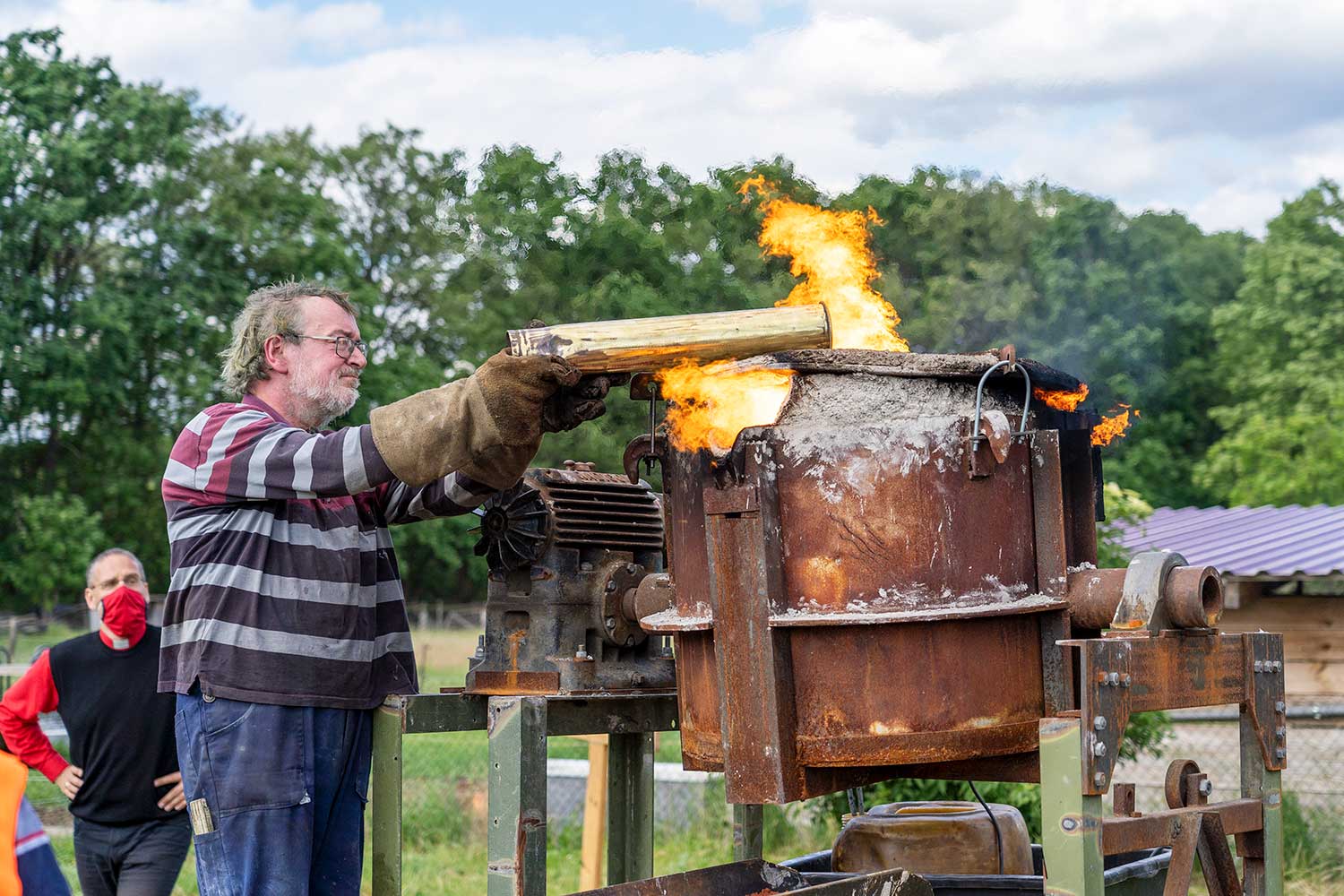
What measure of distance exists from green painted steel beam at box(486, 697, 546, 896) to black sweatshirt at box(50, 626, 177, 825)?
77.2 inches

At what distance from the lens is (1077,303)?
25266mm

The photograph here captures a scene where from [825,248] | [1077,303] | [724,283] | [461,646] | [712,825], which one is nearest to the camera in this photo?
[825,248]

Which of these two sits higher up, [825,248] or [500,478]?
[825,248]

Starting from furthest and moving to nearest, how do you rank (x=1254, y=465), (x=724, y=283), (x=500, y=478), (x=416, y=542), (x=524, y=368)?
(x=416, y=542) → (x=1254, y=465) → (x=724, y=283) → (x=500, y=478) → (x=524, y=368)

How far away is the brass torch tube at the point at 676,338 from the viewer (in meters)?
3.33

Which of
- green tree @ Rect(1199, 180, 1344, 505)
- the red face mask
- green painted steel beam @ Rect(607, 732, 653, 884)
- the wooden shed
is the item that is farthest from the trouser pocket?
green tree @ Rect(1199, 180, 1344, 505)

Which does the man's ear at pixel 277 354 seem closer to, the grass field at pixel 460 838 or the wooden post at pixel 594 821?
the wooden post at pixel 594 821

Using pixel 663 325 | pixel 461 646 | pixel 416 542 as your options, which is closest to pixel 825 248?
pixel 663 325

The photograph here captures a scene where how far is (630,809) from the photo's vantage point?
4961 millimetres

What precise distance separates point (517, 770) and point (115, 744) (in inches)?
87.8

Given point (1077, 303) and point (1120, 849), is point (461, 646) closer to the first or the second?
point (1077, 303)

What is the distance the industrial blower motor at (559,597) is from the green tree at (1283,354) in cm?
2500

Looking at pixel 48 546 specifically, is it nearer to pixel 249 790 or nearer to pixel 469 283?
pixel 469 283

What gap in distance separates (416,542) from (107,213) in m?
12.1
